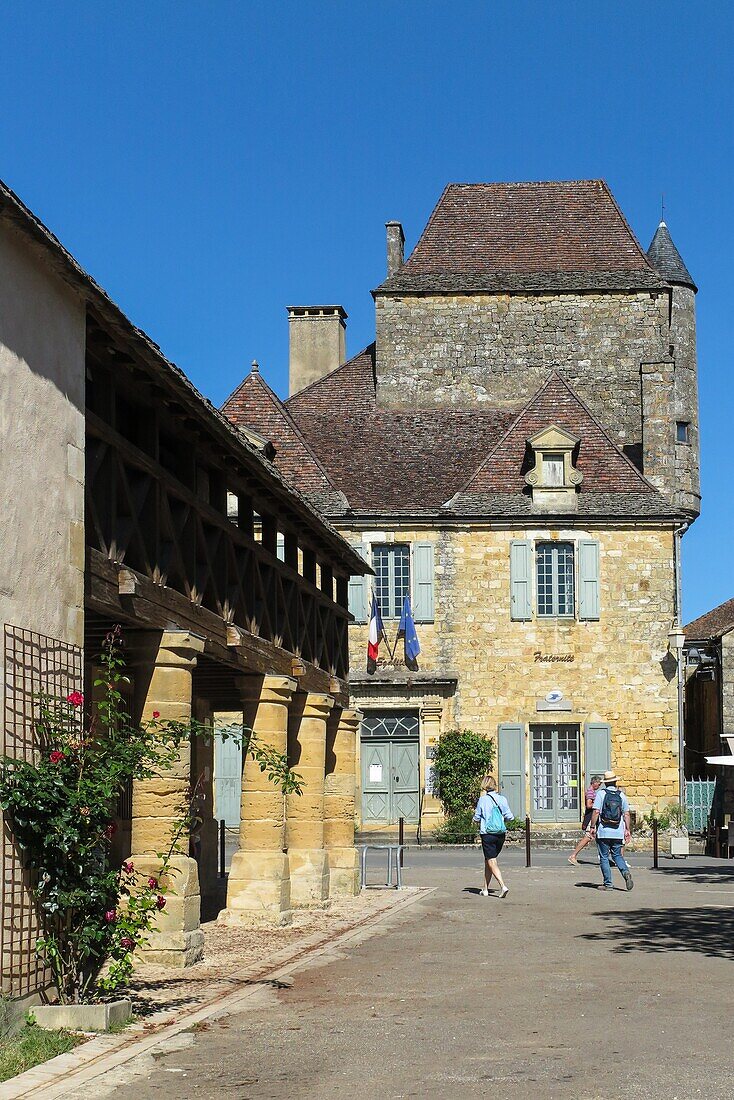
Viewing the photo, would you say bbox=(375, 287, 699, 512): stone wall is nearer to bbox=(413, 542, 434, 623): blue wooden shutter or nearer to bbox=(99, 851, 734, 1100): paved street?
bbox=(413, 542, 434, 623): blue wooden shutter

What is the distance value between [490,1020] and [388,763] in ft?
72.6

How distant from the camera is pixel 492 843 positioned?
1855 cm

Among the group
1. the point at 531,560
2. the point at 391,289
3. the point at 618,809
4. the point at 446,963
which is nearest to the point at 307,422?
the point at 391,289

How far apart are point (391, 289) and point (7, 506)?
27.9 meters

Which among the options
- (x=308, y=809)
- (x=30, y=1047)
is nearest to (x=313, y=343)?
(x=308, y=809)

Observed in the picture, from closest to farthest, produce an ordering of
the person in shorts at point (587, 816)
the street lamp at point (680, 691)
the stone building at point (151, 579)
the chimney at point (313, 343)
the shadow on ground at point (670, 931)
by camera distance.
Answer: the stone building at point (151, 579) → the shadow on ground at point (670, 931) → the person in shorts at point (587, 816) → the street lamp at point (680, 691) → the chimney at point (313, 343)

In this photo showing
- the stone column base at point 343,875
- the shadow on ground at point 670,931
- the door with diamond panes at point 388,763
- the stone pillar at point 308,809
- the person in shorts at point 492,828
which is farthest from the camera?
the door with diamond panes at point 388,763

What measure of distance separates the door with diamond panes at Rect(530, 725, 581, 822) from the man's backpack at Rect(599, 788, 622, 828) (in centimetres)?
1152

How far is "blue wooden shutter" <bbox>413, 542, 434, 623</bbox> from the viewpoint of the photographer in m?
31.2

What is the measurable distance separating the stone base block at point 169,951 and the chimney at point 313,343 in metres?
28.2

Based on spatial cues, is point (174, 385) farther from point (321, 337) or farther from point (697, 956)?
point (321, 337)

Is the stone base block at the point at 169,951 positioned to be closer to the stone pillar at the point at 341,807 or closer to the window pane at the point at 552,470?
the stone pillar at the point at 341,807

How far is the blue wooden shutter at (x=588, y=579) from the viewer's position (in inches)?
1218

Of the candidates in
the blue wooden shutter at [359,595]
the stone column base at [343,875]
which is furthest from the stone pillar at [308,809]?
the blue wooden shutter at [359,595]
